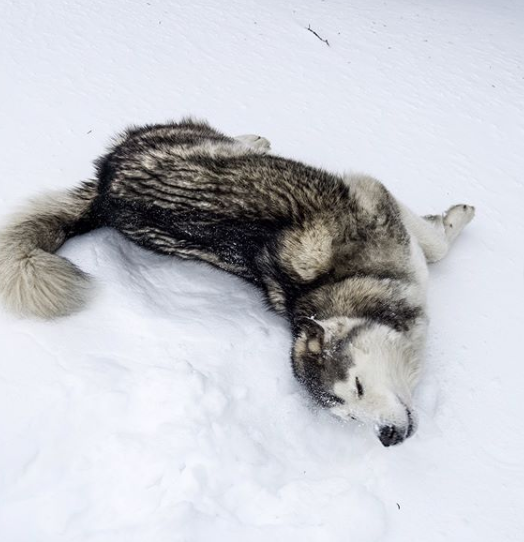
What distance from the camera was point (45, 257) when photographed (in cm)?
351

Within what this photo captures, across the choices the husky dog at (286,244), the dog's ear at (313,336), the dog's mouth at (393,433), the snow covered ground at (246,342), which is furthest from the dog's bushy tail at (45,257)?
the dog's mouth at (393,433)

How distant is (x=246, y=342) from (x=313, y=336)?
409 mm

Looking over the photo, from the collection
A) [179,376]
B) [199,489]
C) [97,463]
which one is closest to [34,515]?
[97,463]

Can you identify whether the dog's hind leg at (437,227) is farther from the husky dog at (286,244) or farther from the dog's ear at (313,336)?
the dog's ear at (313,336)

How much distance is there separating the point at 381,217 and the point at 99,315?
181cm

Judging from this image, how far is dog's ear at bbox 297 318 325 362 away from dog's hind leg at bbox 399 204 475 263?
1.05 metres

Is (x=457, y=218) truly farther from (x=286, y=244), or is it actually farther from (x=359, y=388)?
(x=359, y=388)

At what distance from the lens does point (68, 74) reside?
18.7ft

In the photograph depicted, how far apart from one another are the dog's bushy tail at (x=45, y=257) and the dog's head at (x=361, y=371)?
4.42 feet

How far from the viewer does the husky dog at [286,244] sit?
10.5 ft

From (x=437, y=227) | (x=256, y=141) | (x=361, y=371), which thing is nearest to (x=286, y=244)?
(x=361, y=371)

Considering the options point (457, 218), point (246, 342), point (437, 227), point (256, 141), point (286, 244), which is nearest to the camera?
point (246, 342)

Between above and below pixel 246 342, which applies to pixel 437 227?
above

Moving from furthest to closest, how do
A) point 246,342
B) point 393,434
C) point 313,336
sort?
point 246,342 → point 313,336 → point 393,434
